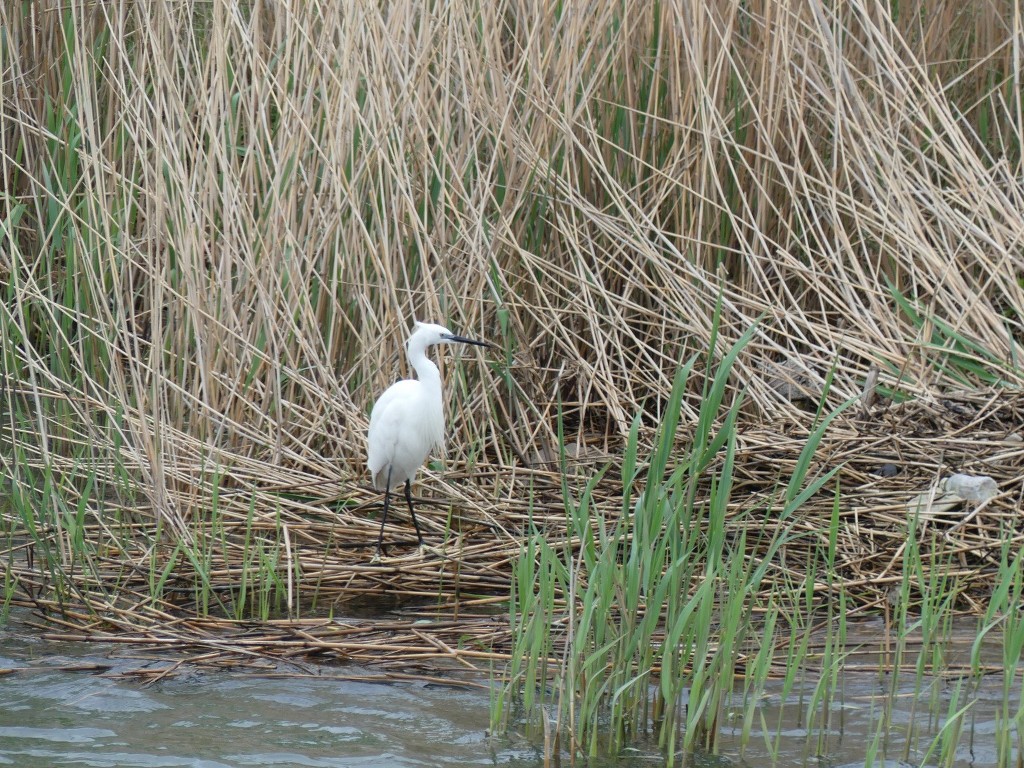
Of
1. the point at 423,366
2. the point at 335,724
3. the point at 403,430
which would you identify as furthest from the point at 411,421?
the point at 335,724

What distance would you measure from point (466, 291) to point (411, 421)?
69cm

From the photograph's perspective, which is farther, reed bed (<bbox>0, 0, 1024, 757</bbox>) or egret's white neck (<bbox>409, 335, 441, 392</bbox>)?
egret's white neck (<bbox>409, 335, 441, 392</bbox>)

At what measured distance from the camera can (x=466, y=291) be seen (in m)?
4.08

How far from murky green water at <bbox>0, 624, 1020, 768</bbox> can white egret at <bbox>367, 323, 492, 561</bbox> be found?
806 millimetres

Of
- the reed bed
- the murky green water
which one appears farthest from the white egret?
the murky green water

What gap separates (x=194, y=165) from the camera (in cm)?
368

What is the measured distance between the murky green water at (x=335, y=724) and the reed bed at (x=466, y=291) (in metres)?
0.25

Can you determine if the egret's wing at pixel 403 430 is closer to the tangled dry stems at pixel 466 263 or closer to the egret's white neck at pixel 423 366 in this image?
the egret's white neck at pixel 423 366

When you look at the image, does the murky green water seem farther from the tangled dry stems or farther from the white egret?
the white egret

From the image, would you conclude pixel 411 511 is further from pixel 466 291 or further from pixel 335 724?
pixel 335 724

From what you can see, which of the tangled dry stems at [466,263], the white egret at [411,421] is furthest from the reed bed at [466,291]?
the white egret at [411,421]

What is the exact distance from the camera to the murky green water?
2393mm

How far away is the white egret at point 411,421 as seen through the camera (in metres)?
3.50

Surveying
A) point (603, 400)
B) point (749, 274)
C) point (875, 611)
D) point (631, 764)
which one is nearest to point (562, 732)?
point (631, 764)
